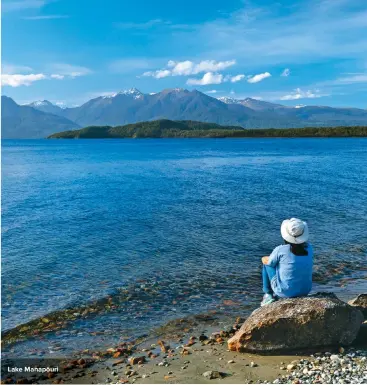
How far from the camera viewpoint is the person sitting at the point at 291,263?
11.9 m

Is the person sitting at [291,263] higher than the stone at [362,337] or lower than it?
higher

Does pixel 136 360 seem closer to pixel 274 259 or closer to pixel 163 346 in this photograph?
pixel 163 346

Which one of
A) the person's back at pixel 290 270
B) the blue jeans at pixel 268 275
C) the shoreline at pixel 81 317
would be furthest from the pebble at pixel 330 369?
the shoreline at pixel 81 317

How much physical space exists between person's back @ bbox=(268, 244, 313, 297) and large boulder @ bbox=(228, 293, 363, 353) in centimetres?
55

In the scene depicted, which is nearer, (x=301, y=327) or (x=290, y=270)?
(x=301, y=327)

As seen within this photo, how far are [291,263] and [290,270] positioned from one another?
0.73 ft

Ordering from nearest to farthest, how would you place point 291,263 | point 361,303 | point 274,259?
point 291,263
point 274,259
point 361,303

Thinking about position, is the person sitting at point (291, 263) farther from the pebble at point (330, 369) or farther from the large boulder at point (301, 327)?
the pebble at point (330, 369)

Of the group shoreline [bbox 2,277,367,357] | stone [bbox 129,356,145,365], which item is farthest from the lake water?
stone [bbox 129,356,145,365]

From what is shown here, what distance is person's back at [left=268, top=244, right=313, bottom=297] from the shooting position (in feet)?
39.7

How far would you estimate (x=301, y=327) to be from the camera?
11.7m

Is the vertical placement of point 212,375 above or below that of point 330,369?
below

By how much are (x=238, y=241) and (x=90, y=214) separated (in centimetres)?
1558

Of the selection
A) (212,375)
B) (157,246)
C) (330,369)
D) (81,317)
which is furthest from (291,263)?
(157,246)
